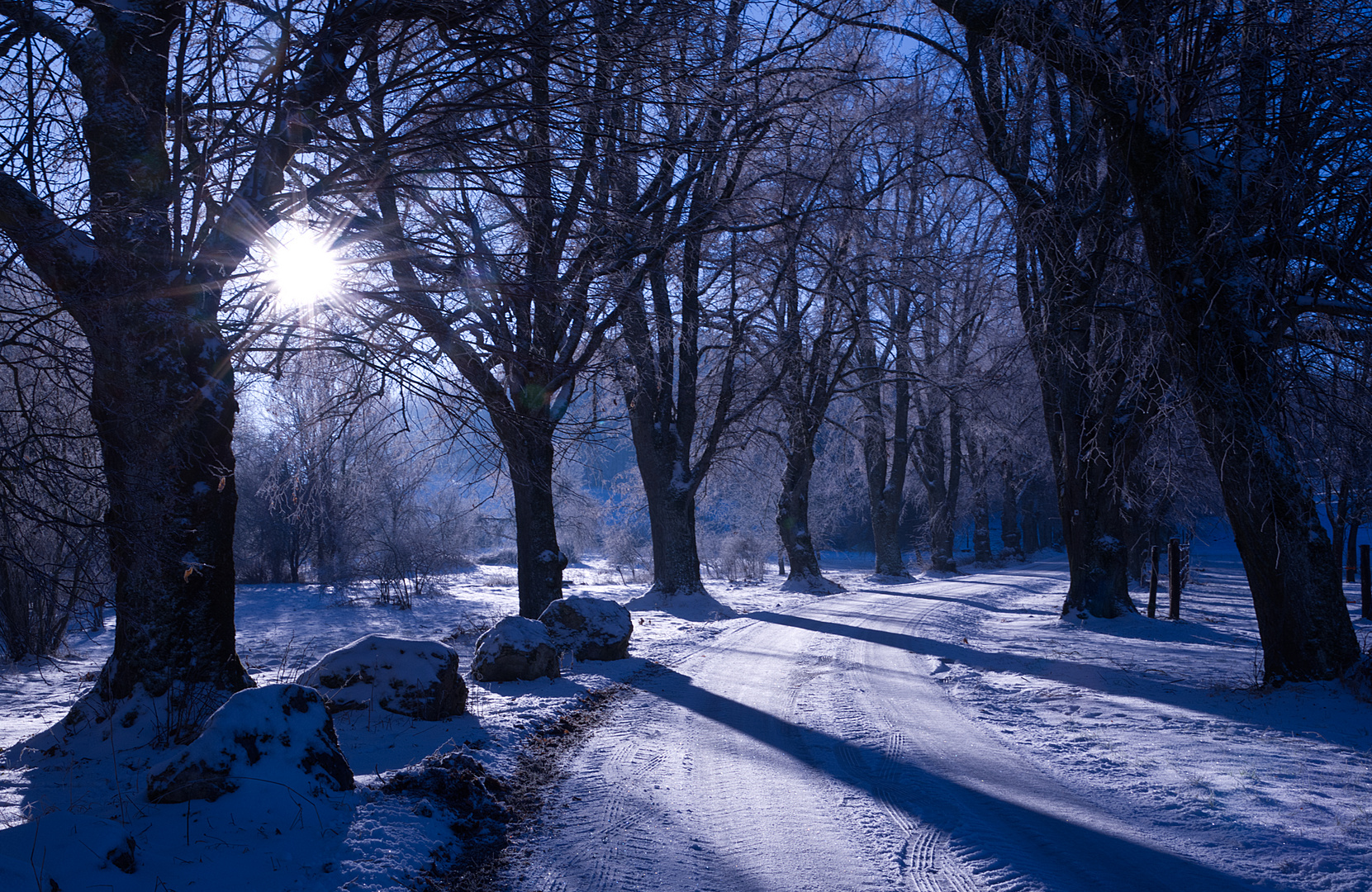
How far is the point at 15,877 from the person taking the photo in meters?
2.90

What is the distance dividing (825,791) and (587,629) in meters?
5.60

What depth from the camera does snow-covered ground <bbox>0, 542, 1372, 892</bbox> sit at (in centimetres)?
356

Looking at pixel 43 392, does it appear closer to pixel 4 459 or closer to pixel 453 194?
pixel 4 459

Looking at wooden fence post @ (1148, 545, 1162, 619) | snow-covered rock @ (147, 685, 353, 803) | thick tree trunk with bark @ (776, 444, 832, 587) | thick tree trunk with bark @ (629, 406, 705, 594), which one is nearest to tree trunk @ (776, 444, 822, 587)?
thick tree trunk with bark @ (776, 444, 832, 587)

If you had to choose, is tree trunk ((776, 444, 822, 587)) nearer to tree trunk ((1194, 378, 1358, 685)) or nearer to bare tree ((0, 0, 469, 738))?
tree trunk ((1194, 378, 1358, 685))

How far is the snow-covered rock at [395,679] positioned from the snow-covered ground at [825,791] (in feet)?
0.56

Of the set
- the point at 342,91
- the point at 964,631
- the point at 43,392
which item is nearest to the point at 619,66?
the point at 342,91

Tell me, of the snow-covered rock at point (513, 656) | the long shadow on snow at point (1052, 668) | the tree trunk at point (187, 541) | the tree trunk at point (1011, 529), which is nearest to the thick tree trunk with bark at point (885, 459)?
the tree trunk at point (1011, 529)

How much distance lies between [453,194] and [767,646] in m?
7.63

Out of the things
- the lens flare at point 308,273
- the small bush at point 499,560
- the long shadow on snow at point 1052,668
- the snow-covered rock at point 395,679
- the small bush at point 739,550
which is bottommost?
the small bush at point 499,560

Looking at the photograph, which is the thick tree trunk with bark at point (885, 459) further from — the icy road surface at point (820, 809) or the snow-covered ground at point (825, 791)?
the icy road surface at point (820, 809)

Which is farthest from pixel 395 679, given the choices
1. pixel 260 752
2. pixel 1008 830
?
pixel 1008 830

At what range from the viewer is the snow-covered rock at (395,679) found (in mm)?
6418

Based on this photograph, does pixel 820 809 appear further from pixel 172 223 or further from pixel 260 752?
pixel 172 223
